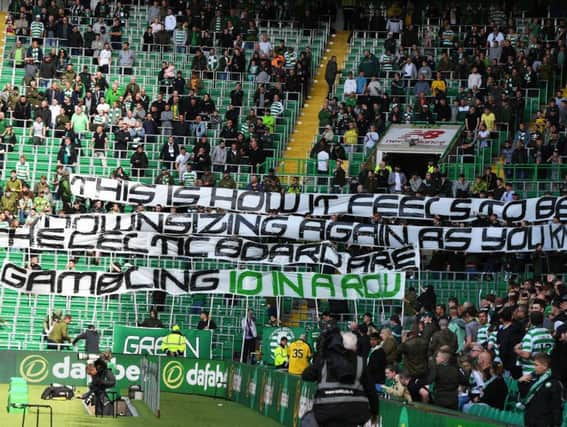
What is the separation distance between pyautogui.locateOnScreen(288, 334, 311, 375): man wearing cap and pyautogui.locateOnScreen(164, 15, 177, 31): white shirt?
20995mm

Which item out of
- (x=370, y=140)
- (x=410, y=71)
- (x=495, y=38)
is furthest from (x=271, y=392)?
(x=495, y=38)

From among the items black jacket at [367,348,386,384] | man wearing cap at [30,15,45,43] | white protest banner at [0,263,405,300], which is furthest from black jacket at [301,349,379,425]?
man wearing cap at [30,15,45,43]

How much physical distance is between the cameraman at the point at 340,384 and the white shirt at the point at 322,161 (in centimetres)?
2809

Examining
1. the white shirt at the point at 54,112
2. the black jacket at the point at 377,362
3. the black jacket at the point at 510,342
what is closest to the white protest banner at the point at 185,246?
the white shirt at the point at 54,112

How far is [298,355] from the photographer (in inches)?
1196

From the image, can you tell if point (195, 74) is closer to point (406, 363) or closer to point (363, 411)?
point (406, 363)

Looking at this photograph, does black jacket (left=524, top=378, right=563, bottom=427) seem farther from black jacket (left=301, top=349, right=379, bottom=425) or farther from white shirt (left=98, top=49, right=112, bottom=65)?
white shirt (left=98, top=49, right=112, bottom=65)

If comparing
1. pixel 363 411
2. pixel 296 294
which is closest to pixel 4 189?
pixel 296 294

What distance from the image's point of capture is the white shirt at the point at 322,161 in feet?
138

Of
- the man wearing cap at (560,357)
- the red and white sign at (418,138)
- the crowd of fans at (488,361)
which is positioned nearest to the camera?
the crowd of fans at (488,361)

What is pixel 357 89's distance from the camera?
150ft

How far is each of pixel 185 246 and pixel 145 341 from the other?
260 centimetres

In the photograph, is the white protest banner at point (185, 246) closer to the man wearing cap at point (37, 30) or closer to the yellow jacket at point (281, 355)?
the yellow jacket at point (281, 355)

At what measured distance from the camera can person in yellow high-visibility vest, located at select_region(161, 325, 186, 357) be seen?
117ft
